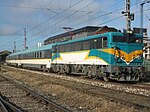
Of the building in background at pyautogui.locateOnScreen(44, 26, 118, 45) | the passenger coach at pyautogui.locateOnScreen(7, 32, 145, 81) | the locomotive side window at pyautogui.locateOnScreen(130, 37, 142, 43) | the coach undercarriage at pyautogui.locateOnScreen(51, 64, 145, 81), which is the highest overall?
the building in background at pyautogui.locateOnScreen(44, 26, 118, 45)

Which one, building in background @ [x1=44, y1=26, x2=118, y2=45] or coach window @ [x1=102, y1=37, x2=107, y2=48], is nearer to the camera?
coach window @ [x1=102, y1=37, x2=107, y2=48]

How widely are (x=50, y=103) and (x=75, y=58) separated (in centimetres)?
1497

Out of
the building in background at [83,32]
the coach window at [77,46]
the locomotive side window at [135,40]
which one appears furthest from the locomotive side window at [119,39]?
the coach window at [77,46]

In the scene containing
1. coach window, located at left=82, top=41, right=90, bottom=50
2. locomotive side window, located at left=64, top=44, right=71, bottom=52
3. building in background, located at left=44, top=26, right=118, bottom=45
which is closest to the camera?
coach window, located at left=82, top=41, right=90, bottom=50

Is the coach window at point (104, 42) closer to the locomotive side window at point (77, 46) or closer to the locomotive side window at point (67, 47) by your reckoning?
the locomotive side window at point (77, 46)

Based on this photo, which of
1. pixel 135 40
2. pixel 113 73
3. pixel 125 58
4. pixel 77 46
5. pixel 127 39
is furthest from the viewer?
pixel 77 46

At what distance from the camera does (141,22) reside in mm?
33688

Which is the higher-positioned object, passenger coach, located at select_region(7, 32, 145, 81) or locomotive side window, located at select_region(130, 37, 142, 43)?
locomotive side window, located at select_region(130, 37, 142, 43)

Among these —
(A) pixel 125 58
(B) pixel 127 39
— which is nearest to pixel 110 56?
(A) pixel 125 58

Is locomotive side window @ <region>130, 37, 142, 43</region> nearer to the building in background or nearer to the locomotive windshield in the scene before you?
the locomotive windshield

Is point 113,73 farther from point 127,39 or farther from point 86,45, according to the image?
point 86,45

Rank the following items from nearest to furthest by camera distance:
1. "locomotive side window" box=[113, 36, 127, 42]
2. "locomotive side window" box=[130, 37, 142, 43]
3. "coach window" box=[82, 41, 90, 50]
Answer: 1. "locomotive side window" box=[113, 36, 127, 42]
2. "locomotive side window" box=[130, 37, 142, 43]
3. "coach window" box=[82, 41, 90, 50]

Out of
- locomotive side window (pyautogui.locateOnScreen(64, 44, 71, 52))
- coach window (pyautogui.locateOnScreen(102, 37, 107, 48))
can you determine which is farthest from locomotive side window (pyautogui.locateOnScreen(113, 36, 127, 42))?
locomotive side window (pyautogui.locateOnScreen(64, 44, 71, 52))

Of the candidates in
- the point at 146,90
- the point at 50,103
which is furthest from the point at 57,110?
the point at 146,90
